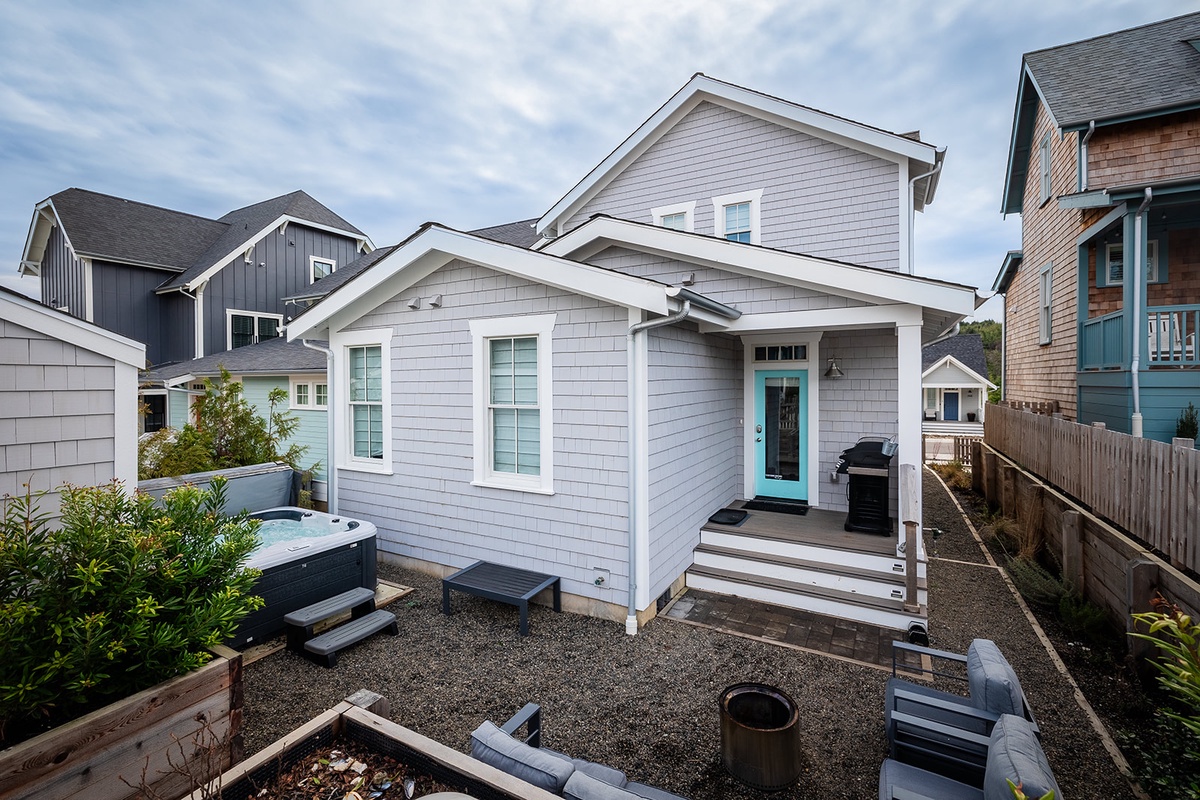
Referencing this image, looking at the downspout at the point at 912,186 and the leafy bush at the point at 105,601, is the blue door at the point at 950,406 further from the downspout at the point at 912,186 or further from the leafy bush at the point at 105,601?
the leafy bush at the point at 105,601

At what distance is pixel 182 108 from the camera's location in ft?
47.3

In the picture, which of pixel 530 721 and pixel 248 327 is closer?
pixel 530 721

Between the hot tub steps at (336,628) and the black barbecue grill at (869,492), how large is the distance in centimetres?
540

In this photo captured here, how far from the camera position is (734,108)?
8.92 m

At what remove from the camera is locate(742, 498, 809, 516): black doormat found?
748cm

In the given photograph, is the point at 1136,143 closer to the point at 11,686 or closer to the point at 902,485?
the point at 902,485

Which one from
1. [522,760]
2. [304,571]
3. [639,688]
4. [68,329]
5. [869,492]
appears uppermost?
[68,329]

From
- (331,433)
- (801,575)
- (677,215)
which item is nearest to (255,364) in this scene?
(331,433)

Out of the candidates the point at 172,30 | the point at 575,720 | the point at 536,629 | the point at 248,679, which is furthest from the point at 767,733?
the point at 172,30

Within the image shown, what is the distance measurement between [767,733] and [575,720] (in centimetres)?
140

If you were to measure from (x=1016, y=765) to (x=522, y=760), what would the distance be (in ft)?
6.31

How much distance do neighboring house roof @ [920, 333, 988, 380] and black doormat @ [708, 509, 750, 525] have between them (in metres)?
21.3

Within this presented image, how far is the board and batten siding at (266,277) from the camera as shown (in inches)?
635

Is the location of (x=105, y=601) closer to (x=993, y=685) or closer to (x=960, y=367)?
(x=993, y=685)
